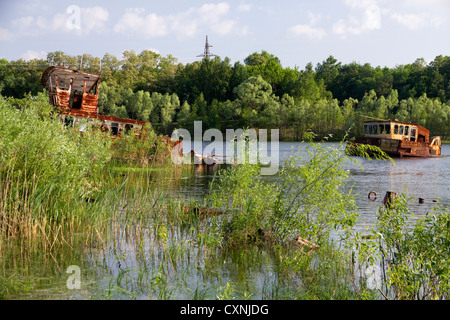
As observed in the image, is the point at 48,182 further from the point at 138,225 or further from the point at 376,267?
the point at 376,267

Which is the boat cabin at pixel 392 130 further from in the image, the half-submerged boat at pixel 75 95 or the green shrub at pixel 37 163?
the green shrub at pixel 37 163

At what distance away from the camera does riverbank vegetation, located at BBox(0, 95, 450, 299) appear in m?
6.89

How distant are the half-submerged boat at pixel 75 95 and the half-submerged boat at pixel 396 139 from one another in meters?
27.0

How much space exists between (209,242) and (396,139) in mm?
43785

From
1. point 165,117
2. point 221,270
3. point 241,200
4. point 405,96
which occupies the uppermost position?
point 405,96

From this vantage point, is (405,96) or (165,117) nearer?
(165,117)

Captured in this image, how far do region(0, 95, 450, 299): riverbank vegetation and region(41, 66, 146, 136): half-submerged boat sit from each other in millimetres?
16581

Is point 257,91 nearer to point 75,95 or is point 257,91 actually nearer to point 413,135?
point 413,135

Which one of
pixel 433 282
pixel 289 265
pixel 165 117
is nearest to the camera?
pixel 433 282

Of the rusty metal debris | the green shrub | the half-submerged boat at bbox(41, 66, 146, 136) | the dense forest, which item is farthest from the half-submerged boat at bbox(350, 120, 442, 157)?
the green shrub

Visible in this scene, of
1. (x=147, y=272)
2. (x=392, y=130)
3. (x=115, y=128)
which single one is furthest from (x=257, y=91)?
(x=147, y=272)
